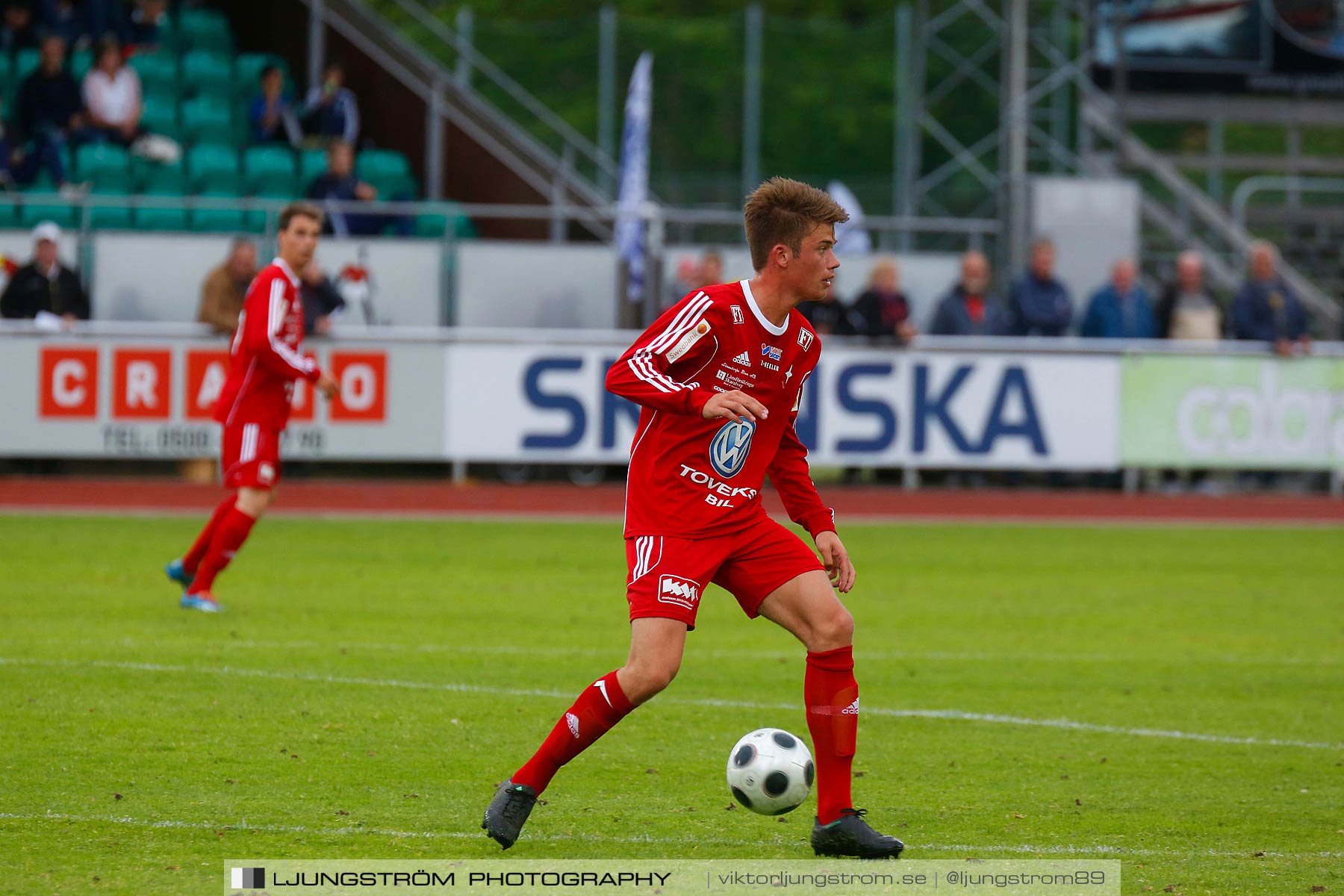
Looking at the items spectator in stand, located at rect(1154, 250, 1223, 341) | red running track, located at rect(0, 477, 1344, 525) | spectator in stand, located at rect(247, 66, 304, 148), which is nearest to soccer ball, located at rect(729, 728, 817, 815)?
red running track, located at rect(0, 477, 1344, 525)

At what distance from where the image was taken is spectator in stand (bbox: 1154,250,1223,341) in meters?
20.0

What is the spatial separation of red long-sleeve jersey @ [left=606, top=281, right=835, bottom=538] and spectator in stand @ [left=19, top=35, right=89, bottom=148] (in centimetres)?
1757

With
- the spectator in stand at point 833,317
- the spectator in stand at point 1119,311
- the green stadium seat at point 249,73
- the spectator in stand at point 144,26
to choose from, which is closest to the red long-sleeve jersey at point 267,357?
the spectator in stand at point 833,317

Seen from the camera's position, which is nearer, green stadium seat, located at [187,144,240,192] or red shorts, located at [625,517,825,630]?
red shorts, located at [625,517,825,630]

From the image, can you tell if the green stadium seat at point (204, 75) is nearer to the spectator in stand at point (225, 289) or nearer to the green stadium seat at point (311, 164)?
the green stadium seat at point (311, 164)

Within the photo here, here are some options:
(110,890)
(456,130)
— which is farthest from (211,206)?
(110,890)

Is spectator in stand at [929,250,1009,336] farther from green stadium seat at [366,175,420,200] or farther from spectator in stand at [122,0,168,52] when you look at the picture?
spectator in stand at [122,0,168,52]

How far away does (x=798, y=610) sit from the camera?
19.2ft

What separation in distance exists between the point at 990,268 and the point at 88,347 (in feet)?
36.4

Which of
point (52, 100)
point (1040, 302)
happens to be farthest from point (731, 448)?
point (52, 100)

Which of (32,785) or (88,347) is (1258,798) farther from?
(88,347)

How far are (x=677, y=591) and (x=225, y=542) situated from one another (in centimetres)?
547

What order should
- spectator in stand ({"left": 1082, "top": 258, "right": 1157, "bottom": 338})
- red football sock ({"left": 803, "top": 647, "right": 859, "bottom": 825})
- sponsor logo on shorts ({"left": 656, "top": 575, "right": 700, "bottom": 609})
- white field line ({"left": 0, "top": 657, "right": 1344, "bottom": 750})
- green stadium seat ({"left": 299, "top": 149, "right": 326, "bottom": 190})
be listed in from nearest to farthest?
1. sponsor logo on shorts ({"left": 656, "top": 575, "right": 700, "bottom": 609})
2. red football sock ({"left": 803, "top": 647, "right": 859, "bottom": 825})
3. white field line ({"left": 0, "top": 657, "right": 1344, "bottom": 750})
4. spectator in stand ({"left": 1082, "top": 258, "right": 1157, "bottom": 338})
5. green stadium seat ({"left": 299, "top": 149, "right": 326, "bottom": 190})

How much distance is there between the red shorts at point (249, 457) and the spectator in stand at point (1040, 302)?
11038 millimetres
